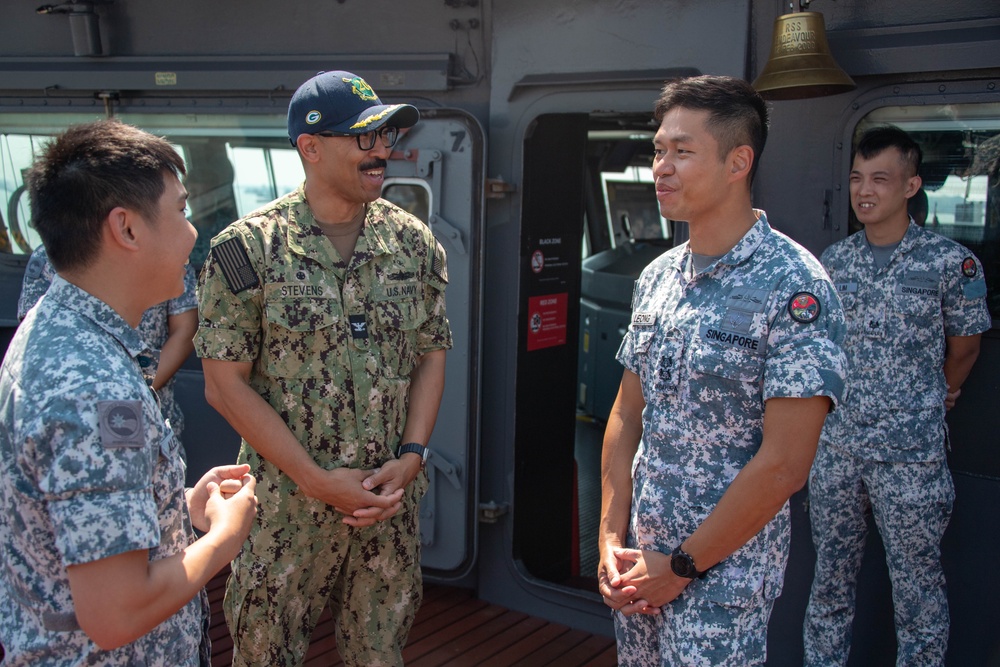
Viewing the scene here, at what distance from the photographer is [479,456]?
11.5ft

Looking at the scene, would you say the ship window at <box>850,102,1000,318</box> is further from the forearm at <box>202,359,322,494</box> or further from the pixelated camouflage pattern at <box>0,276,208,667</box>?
the pixelated camouflage pattern at <box>0,276,208,667</box>

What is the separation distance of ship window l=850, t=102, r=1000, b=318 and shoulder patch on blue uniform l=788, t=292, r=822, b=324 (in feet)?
4.31

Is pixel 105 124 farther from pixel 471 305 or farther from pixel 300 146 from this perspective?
pixel 471 305

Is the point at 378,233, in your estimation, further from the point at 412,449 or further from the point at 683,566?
the point at 683,566

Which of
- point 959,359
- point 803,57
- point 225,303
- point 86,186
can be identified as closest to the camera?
point 86,186

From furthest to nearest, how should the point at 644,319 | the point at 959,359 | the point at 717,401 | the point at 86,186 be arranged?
the point at 959,359
the point at 644,319
the point at 717,401
the point at 86,186

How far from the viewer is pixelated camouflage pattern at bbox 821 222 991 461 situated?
2.65m

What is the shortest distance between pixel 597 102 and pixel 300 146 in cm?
131

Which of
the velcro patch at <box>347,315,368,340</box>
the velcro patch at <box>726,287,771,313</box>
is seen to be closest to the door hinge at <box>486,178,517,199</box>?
the velcro patch at <box>347,315,368,340</box>

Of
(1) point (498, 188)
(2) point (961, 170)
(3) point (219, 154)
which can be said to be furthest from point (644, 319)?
(3) point (219, 154)

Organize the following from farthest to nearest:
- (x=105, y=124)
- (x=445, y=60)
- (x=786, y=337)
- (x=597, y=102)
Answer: (x=445, y=60)
(x=597, y=102)
(x=786, y=337)
(x=105, y=124)

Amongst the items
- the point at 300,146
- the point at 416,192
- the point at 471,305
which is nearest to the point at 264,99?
the point at 416,192

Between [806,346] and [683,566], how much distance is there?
0.48 meters

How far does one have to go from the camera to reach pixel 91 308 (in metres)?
1.38
